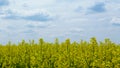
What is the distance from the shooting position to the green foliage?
11.4m

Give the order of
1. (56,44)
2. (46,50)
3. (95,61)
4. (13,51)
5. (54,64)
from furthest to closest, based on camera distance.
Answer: (13,51) < (56,44) < (46,50) < (54,64) < (95,61)

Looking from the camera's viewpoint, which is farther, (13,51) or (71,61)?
(13,51)

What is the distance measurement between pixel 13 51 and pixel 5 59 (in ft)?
2.95

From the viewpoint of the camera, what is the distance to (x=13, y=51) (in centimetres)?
1672

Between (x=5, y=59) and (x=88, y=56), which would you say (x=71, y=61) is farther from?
(x=5, y=59)

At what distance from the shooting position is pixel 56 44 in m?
15.4

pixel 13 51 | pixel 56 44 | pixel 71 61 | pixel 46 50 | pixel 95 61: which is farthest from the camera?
pixel 13 51

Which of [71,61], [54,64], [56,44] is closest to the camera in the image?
[71,61]

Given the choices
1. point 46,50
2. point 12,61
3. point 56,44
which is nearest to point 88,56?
point 46,50

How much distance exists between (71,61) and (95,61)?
1074 millimetres

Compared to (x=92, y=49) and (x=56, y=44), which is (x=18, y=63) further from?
(x=92, y=49)

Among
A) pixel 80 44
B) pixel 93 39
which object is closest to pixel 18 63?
pixel 80 44

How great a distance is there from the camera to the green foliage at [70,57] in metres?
11.4

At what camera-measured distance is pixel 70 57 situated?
12016 mm
